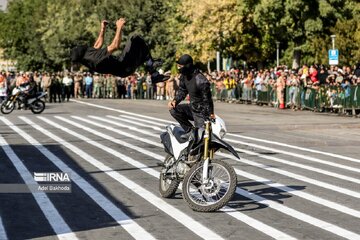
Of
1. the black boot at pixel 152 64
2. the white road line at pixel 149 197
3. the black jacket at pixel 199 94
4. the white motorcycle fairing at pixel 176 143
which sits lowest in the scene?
the white road line at pixel 149 197

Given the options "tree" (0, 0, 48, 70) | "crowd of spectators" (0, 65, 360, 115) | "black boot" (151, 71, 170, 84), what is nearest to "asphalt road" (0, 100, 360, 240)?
"black boot" (151, 71, 170, 84)

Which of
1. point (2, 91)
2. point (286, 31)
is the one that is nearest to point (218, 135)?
point (2, 91)

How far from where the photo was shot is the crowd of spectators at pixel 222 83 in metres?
35.6

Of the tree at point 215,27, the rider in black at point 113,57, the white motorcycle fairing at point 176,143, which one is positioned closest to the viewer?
the rider in black at point 113,57

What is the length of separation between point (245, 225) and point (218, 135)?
5.58 ft

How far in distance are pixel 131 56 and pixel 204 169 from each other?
1652 millimetres

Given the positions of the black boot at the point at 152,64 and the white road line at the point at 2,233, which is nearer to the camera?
the white road line at the point at 2,233

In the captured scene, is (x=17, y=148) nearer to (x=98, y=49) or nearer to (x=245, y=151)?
(x=245, y=151)

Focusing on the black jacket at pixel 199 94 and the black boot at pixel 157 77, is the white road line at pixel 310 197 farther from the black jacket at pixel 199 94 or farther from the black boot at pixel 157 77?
the black boot at pixel 157 77

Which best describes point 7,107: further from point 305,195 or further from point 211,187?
point 211,187

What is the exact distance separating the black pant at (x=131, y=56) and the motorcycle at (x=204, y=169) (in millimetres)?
1183

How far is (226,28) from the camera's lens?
6266cm

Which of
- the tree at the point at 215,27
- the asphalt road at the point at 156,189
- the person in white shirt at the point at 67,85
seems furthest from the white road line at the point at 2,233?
the tree at the point at 215,27

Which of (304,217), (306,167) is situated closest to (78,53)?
(304,217)
